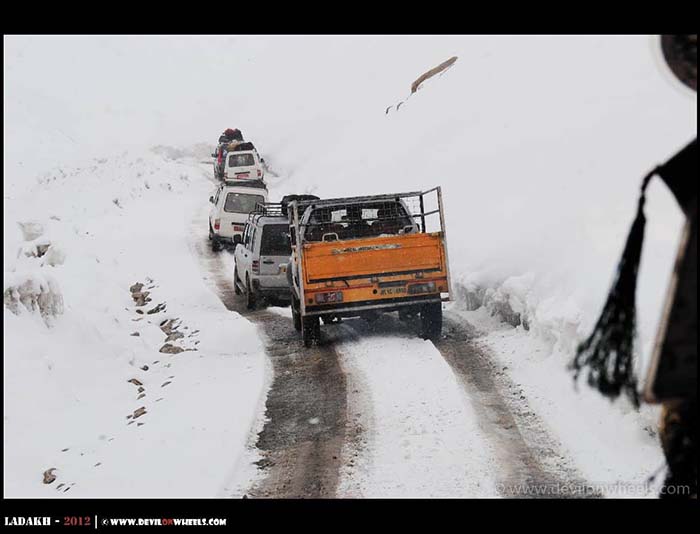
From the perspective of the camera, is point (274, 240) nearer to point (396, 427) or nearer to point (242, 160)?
point (396, 427)

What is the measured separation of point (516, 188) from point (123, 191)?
20870 mm

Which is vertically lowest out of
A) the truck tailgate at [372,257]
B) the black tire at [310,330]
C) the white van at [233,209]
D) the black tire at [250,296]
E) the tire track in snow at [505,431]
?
the tire track in snow at [505,431]

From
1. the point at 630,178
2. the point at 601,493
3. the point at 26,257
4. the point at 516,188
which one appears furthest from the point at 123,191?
the point at 601,493

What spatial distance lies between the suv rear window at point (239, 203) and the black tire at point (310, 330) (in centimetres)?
1040

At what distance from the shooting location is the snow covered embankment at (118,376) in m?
6.99

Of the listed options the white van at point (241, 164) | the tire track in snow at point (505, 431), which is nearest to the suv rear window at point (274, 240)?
the tire track in snow at point (505, 431)

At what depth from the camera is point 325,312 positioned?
11.0 metres

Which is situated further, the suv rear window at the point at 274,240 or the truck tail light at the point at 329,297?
the suv rear window at the point at 274,240

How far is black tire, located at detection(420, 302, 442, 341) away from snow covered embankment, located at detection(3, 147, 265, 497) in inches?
107

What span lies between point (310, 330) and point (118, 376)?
310 cm
